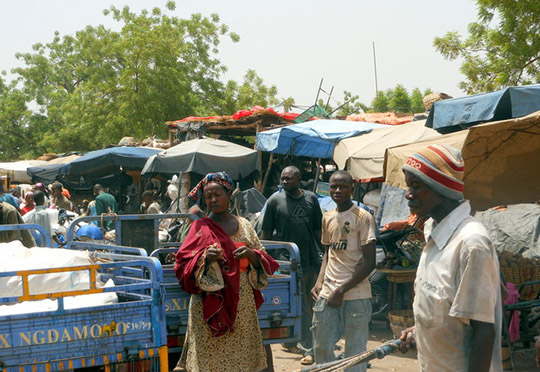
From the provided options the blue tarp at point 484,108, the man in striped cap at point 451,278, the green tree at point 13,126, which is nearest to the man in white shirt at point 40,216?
the blue tarp at point 484,108

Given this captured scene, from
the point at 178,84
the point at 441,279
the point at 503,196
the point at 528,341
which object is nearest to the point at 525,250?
the point at 503,196

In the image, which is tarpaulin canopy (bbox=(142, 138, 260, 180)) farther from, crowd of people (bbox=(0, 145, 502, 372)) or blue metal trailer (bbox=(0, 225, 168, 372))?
blue metal trailer (bbox=(0, 225, 168, 372))

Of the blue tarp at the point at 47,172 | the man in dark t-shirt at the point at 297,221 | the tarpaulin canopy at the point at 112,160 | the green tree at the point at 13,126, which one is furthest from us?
the green tree at the point at 13,126

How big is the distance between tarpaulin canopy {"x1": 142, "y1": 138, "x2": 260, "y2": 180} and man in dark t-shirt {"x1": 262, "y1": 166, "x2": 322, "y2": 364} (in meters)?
6.77

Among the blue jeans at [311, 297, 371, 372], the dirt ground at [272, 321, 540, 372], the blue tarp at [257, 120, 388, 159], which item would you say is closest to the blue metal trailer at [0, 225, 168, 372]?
the blue jeans at [311, 297, 371, 372]

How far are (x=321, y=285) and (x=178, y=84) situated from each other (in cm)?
2578

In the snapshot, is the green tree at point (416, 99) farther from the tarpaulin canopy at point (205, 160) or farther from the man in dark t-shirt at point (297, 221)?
the man in dark t-shirt at point (297, 221)

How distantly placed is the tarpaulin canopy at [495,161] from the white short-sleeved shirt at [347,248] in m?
1.90

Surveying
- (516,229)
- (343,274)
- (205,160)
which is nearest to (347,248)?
(343,274)

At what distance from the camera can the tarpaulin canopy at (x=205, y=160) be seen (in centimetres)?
1395

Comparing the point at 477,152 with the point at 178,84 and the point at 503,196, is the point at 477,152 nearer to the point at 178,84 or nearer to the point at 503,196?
the point at 503,196

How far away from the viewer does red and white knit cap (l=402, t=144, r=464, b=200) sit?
2771 mm

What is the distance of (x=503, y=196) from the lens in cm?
763

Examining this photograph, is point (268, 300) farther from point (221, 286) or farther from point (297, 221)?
point (297, 221)
